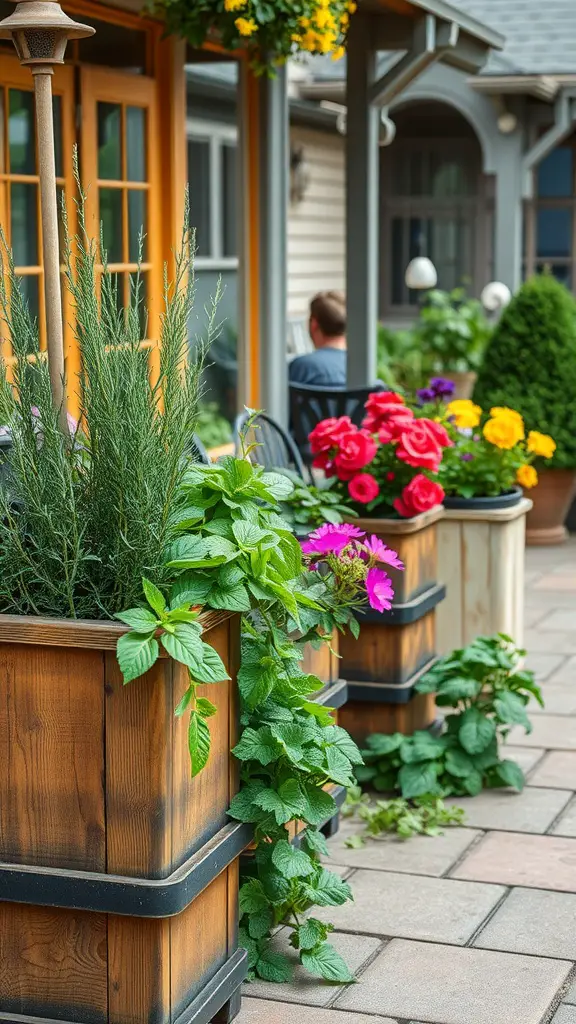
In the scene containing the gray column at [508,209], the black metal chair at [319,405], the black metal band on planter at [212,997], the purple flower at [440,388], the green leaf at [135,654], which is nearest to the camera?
the green leaf at [135,654]

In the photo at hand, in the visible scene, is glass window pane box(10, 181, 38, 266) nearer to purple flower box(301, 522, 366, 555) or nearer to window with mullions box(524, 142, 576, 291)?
purple flower box(301, 522, 366, 555)

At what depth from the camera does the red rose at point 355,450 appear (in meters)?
4.07

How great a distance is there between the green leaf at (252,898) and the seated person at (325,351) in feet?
14.2

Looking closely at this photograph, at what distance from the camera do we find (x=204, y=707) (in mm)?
2406

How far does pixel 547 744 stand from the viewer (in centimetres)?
476

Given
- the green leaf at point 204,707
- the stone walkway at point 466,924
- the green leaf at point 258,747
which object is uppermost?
the green leaf at point 204,707

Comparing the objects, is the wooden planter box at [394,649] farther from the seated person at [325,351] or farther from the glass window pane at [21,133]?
the seated person at [325,351]

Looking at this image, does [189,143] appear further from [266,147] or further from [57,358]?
[57,358]

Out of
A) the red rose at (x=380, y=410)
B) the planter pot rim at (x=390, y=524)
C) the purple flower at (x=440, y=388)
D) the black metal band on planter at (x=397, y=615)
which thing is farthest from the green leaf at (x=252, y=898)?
the purple flower at (x=440, y=388)

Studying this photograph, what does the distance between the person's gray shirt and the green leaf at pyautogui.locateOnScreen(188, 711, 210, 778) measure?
4.81m

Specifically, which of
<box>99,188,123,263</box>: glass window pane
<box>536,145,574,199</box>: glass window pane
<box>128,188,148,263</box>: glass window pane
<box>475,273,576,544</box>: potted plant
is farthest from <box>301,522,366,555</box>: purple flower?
<box>536,145,574,199</box>: glass window pane

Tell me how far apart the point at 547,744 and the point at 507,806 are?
0.66 meters

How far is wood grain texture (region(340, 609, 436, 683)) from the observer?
164 inches

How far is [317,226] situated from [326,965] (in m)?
10.0
